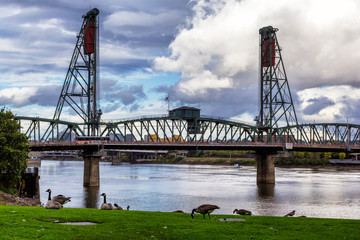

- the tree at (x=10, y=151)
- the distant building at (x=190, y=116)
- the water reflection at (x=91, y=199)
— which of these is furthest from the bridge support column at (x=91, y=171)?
the tree at (x=10, y=151)

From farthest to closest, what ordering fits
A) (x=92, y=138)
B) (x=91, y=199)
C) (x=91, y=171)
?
(x=92, y=138), (x=91, y=171), (x=91, y=199)

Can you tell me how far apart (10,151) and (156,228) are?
3989cm

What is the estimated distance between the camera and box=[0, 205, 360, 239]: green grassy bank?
21.3 m

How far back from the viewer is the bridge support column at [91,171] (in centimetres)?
10650

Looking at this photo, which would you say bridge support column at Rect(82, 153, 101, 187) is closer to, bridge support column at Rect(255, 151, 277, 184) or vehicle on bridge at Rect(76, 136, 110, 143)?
vehicle on bridge at Rect(76, 136, 110, 143)

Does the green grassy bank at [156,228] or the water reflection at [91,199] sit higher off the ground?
the green grassy bank at [156,228]

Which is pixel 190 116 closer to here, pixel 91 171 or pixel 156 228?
pixel 91 171

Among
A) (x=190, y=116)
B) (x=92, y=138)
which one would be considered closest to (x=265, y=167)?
(x=190, y=116)

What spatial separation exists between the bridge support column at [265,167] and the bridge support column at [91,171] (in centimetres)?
4462

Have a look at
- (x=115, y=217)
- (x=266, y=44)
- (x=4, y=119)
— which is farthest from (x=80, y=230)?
(x=266, y=44)

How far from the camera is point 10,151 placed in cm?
5816

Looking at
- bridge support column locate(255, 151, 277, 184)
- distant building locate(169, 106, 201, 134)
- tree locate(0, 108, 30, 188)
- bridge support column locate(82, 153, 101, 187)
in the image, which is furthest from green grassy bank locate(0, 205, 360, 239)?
distant building locate(169, 106, 201, 134)

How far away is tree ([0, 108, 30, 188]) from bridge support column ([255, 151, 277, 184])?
75.8 m

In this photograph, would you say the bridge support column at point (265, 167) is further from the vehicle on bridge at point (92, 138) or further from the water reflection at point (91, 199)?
the water reflection at point (91, 199)
